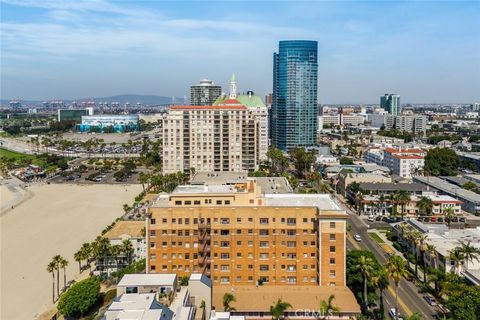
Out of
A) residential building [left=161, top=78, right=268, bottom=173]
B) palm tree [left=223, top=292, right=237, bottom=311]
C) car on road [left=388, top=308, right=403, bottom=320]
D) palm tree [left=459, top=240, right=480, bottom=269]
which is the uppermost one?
residential building [left=161, top=78, right=268, bottom=173]

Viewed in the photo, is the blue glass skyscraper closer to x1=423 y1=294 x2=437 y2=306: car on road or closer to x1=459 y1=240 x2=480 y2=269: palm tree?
x1=459 y1=240 x2=480 y2=269: palm tree

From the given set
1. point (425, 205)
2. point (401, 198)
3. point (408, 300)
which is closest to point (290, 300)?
point (408, 300)

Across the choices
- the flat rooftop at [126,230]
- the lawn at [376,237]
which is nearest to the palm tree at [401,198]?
the lawn at [376,237]

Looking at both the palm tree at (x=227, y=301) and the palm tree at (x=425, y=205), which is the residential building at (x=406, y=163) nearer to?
the palm tree at (x=425, y=205)

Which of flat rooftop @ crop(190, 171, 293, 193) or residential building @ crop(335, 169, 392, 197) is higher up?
flat rooftop @ crop(190, 171, 293, 193)

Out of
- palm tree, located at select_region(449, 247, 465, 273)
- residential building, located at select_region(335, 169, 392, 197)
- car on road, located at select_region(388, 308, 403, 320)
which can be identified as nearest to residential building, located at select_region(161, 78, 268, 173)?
residential building, located at select_region(335, 169, 392, 197)

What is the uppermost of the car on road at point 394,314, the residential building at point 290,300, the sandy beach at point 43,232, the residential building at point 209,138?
the residential building at point 209,138

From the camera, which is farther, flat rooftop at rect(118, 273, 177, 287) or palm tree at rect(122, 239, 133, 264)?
palm tree at rect(122, 239, 133, 264)
